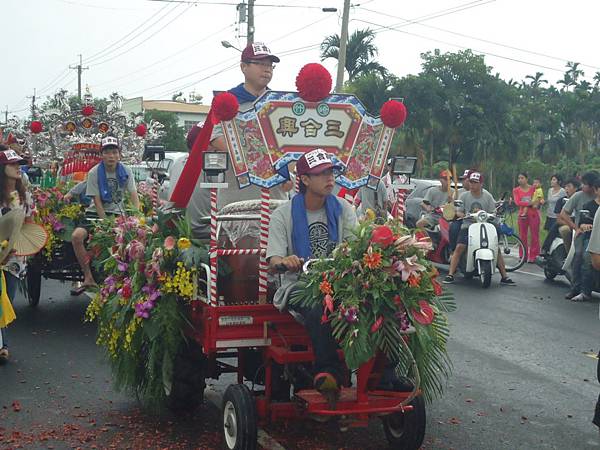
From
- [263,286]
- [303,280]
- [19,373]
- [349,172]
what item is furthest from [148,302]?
[19,373]

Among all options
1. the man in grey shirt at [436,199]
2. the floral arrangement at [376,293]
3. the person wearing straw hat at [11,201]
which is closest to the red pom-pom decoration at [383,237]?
the floral arrangement at [376,293]

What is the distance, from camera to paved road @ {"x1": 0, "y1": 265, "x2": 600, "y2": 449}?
6.10 metres

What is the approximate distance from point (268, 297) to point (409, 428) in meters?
1.37

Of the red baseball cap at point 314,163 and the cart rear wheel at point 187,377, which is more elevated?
the red baseball cap at point 314,163

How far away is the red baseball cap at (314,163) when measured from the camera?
5668mm

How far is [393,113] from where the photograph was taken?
6227mm

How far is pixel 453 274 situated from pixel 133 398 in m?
8.75

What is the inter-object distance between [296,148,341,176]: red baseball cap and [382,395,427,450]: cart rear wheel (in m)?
1.62

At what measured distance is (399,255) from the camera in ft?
16.4

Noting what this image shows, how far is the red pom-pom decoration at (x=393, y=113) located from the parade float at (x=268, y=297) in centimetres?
1

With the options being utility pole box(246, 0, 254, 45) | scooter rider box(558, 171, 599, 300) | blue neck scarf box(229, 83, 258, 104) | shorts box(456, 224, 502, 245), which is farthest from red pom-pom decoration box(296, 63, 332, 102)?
utility pole box(246, 0, 254, 45)

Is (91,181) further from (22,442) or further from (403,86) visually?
(403,86)

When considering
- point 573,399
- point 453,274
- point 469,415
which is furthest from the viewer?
point 453,274

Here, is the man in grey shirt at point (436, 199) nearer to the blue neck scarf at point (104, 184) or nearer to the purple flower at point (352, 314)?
the blue neck scarf at point (104, 184)
